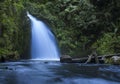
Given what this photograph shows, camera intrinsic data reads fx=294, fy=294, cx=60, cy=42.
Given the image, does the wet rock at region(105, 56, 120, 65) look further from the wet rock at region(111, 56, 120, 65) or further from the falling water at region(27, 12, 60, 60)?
the falling water at region(27, 12, 60, 60)

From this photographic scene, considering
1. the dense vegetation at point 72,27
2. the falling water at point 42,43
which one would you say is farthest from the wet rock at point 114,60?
the falling water at point 42,43

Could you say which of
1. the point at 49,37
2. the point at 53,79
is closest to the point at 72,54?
the point at 49,37

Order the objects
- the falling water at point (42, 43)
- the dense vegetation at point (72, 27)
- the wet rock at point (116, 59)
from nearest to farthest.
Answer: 1. the wet rock at point (116, 59)
2. the dense vegetation at point (72, 27)
3. the falling water at point (42, 43)

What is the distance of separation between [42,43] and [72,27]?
352 cm

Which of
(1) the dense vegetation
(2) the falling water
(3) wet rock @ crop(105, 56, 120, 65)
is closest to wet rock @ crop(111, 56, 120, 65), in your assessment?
(3) wet rock @ crop(105, 56, 120, 65)

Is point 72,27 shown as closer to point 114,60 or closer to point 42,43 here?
point 42,43

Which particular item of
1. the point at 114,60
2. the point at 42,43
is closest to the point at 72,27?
the point at 42,43

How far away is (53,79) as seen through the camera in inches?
404

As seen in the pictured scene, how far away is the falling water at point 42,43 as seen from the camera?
2277 centimetres

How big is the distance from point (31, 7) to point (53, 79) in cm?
1791

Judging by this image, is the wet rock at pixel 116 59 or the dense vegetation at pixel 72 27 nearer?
the wet rock at pixel 116 59

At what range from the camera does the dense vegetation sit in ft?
67.2

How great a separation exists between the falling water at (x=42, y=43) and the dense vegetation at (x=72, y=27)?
51 centimetres

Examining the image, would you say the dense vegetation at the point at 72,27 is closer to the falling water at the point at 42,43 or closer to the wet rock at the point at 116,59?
the falling water at the point at 42,43
